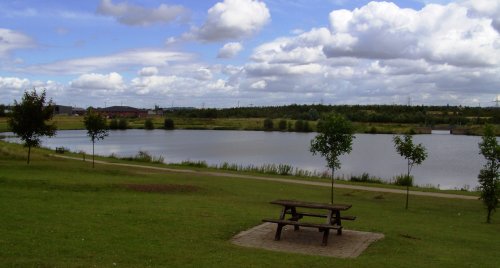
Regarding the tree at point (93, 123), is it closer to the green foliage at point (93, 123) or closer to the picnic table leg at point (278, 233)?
the green foliage at point (93, 123)

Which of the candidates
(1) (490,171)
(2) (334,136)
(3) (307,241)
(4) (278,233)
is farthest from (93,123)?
(3) (307,241)

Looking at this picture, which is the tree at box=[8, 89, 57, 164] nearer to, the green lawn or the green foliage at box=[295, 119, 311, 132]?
the green lawn

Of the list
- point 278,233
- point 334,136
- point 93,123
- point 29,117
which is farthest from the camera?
point 93,123

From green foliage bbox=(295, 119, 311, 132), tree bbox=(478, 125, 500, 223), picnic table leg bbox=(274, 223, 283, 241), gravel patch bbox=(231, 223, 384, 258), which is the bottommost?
gravel patch bbox=(231, 223, 384, 258)

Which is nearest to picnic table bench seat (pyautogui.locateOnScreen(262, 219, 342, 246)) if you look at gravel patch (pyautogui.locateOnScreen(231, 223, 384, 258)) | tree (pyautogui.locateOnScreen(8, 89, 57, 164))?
gravel patch (pyautogui.locateOnScreen(231, 223, 384, 258))

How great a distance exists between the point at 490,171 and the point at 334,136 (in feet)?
22.2

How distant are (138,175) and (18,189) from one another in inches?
427

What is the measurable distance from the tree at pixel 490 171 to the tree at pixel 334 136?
597 centimetres

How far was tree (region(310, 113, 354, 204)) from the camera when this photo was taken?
23172 mm

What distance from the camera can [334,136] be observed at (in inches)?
917

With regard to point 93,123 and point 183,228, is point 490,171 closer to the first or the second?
point 183,228

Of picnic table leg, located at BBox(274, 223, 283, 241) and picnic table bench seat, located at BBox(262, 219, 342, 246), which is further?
picnic table leg, located at BBox(274, 223, 283, 241)

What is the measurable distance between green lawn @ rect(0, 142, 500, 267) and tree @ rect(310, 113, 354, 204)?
256 cm

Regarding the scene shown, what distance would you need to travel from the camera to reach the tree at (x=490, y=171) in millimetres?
18531
